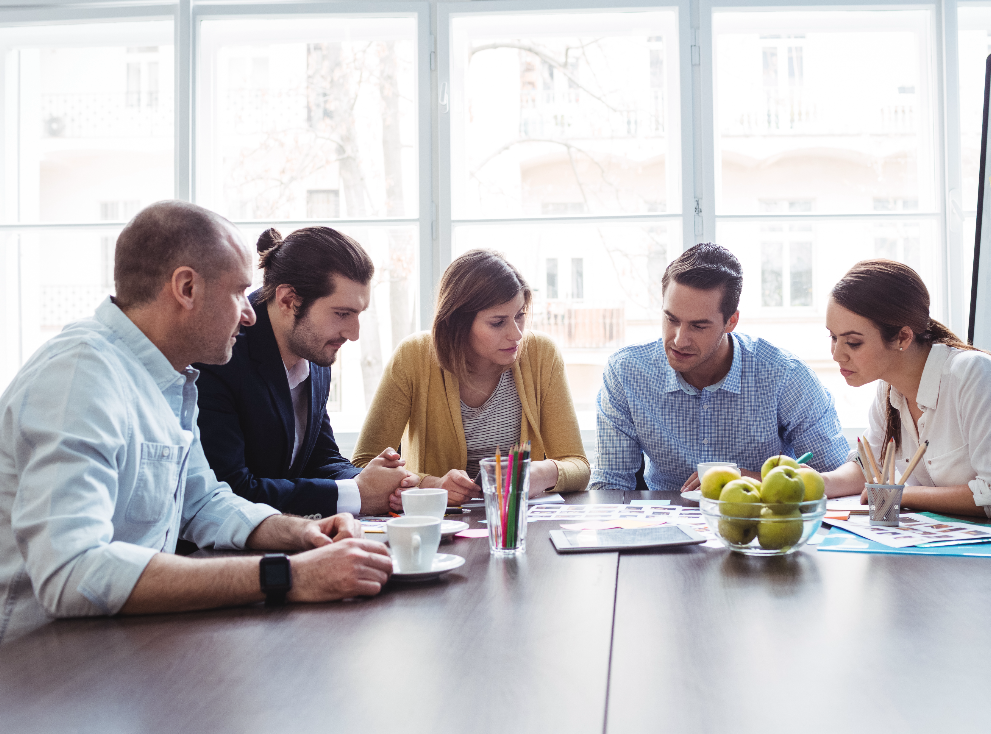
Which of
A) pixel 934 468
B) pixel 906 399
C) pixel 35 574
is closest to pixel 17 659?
pixel 35 574

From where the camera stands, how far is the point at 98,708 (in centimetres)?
75

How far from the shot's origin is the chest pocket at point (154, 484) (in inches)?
49.0

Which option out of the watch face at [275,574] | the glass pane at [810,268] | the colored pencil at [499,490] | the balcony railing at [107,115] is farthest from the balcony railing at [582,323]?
the watch face at [275,574]

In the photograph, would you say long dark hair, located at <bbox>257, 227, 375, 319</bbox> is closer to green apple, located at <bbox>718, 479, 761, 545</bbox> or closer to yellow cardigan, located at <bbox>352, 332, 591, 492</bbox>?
yellow cardigan, located at <bbox>352, 332, 591, 492</bbox>

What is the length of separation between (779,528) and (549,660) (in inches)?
23.1

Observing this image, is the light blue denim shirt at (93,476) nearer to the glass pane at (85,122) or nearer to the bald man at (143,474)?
the bald man at (143,474)

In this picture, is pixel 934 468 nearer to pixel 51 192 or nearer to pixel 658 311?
pixel 658 311

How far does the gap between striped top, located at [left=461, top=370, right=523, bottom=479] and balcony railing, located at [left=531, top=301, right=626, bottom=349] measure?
2.93 feet

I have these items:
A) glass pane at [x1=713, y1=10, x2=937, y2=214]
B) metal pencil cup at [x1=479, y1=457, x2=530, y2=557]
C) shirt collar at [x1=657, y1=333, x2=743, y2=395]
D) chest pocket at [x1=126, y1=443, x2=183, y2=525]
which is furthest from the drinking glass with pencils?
glass pane at [x1=713, y1=10, x2=937, y2=214]

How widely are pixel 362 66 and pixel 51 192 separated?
1.42 m

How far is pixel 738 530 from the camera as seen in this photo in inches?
52.1

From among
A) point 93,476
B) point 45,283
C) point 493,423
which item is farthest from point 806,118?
point 45,283

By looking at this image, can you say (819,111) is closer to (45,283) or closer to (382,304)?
(382,304)

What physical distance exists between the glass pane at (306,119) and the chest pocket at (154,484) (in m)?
2.15
